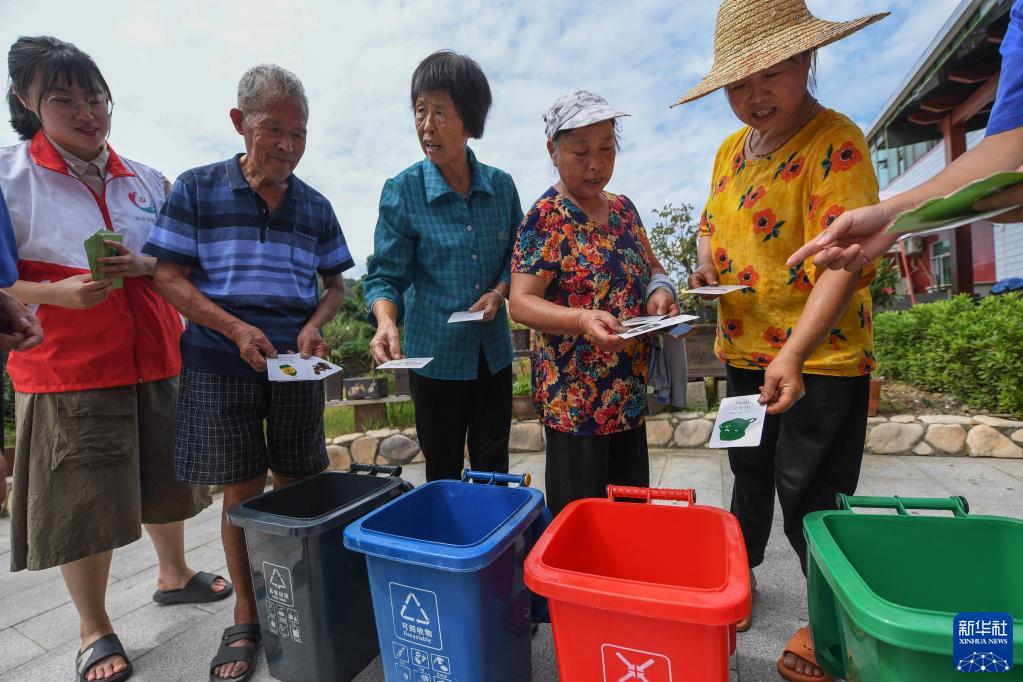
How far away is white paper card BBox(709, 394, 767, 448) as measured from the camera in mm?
1271

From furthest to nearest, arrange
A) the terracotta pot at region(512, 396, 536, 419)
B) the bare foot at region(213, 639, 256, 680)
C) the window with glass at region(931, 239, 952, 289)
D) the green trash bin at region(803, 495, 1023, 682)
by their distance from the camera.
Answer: the window with glass at region(931, 239, 952, 289), the terracotta pot at region(512, 396, 536, 419), the bare foot at region(213, 639, 256, 680), the green trash bin at region(803, 495, 1023, 682)

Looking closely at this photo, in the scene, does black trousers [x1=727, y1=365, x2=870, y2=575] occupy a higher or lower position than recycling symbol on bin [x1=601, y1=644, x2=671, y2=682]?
higher

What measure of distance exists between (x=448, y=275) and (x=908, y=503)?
1.58m

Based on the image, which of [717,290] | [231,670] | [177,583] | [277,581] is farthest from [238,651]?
[717,290]

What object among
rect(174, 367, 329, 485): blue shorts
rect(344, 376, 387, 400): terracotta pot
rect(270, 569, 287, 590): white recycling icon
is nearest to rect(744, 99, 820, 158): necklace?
rect(174, 367, 329, 485): blue shorts

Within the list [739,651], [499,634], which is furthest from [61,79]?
[739,651]

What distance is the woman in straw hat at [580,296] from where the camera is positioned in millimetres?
1676

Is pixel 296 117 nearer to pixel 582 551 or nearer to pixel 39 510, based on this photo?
pixel 39 510

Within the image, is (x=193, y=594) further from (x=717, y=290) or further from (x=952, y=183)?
(x=952, y=183)

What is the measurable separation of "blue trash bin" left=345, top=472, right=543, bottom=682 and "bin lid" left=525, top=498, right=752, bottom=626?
0.42 ft

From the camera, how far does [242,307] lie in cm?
186

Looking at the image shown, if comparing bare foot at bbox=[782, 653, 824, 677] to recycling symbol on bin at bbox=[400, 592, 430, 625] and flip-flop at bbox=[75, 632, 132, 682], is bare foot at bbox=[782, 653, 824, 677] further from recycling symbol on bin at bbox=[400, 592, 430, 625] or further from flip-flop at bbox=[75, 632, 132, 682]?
flip-flop at bbox=[75, 632, 132, 682]

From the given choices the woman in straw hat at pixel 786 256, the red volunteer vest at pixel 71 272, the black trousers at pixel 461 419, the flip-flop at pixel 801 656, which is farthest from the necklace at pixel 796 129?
the red volunteer vest at pixel 71 272

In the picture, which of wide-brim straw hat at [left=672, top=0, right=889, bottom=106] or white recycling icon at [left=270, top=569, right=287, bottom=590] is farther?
white recycling icon at [left=270, top=569, right=287, bottom=590]
